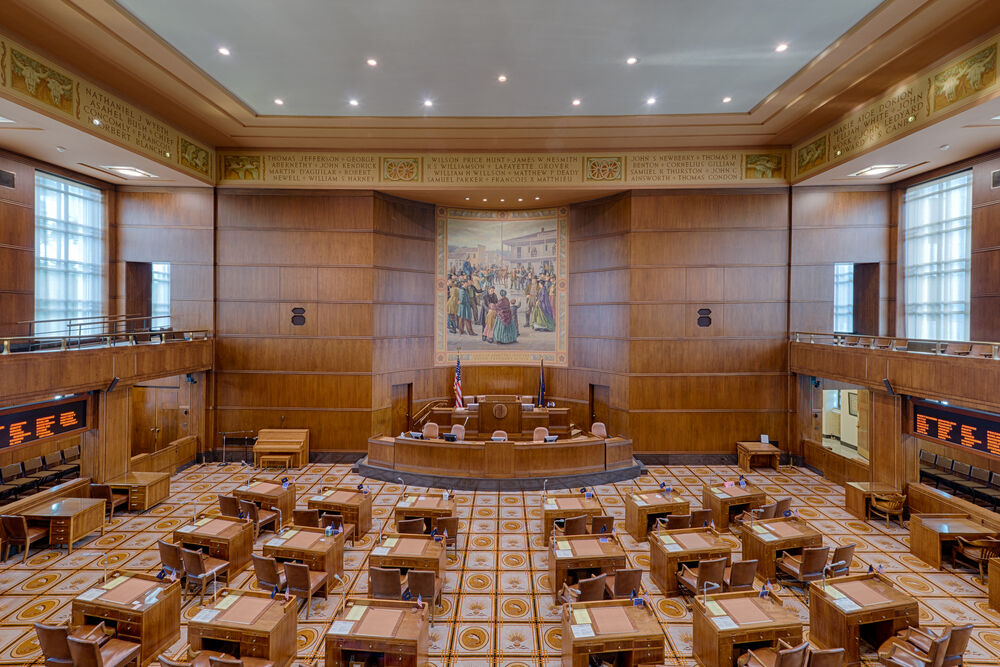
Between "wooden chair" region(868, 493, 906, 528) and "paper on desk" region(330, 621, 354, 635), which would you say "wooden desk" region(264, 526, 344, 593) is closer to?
"paper on desk" region(330, 621, 354, 635)

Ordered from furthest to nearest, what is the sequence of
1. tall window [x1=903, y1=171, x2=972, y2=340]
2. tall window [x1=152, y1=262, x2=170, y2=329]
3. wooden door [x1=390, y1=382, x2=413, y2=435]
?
1. wooden door [x1=390, y1=382, x2=413, y2=435]
2. tall window [x1=152, y1=262, x2=170, y2=329]
3. tall window [x1=903, y1=171, x2=972, y2=340]

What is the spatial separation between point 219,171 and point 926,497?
16.7 m

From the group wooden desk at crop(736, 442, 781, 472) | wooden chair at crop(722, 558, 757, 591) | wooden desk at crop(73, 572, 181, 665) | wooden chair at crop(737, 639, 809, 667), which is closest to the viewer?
wooden chair at crop(737, 639, 809, 667)

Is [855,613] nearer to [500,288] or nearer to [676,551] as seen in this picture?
[676,551]

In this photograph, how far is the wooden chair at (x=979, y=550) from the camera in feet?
23.6

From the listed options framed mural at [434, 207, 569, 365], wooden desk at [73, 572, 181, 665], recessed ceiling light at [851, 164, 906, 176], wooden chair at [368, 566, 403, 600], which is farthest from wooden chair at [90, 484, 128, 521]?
recessed ceiling light at [851, 164, 906, 176]

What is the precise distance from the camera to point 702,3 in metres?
7.00

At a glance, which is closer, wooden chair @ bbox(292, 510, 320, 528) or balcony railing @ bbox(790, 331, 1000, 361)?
wooden chair @ bbox(292, 510, 320, 528)

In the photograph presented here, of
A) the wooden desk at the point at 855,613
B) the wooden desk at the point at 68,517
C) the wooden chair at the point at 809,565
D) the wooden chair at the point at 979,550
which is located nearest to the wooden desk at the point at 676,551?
the wooden chair at the point at 809,565

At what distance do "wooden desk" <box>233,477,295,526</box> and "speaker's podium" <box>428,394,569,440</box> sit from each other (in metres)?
5.17

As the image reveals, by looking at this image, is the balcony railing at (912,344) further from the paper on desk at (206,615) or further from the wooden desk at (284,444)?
the wooden desk at (284,444)

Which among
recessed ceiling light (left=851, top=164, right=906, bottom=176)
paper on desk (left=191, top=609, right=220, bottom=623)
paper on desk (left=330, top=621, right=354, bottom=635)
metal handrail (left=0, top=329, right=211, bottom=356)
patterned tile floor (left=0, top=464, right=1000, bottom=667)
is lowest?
patterned tile floor (left=0, top=464, right=1000, bottom=667)

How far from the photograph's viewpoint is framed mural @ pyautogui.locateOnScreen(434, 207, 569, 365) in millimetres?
15289

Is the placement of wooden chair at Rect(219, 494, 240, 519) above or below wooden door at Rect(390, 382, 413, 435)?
below
